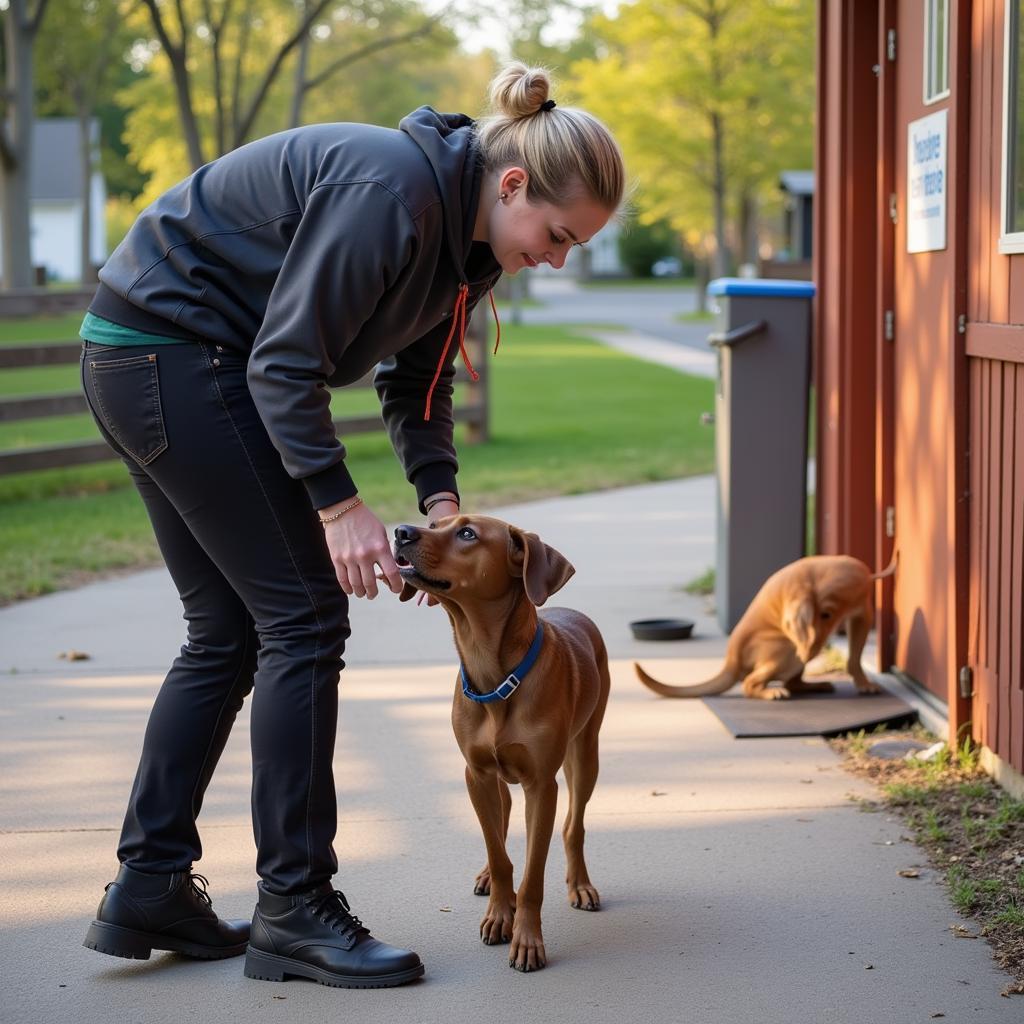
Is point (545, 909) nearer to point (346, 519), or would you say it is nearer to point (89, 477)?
point (346, 519)

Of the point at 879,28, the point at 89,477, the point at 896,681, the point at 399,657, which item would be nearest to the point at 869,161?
the point at 879,28

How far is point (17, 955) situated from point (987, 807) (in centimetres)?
274

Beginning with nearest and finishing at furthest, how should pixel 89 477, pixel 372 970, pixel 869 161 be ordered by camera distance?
pixel 372 970
pixel 869 161
pixel 89 477

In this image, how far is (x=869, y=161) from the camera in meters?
6.33

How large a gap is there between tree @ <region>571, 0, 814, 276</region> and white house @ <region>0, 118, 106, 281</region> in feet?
147

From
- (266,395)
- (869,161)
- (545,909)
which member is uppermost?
(869,161)

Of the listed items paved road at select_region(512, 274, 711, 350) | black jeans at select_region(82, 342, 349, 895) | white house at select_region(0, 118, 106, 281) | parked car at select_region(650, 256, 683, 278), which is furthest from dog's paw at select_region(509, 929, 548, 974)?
white house at select_region(0, 118, 106, 281)

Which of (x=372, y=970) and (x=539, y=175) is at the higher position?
(x=539, y=175)

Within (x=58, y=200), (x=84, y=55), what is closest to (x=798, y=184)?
(x=84, y=55)

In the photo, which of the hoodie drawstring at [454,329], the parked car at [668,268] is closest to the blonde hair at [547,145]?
the hoodie drawstring at [454,329]

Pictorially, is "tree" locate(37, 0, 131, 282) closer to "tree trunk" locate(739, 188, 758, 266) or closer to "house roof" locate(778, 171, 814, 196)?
"house roof" locate(778, 171, 814, 196)

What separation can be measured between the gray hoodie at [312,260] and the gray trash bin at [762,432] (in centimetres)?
340

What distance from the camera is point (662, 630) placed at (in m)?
6.57

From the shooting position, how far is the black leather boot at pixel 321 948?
3221 millimetres
